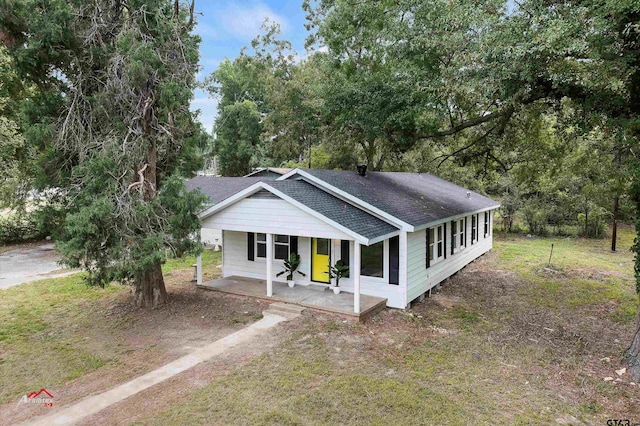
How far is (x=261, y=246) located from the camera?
12117 mm

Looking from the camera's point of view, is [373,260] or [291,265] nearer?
[373,260]

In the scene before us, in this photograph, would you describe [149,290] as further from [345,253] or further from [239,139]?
[239,139]

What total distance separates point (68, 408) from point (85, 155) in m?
5.19

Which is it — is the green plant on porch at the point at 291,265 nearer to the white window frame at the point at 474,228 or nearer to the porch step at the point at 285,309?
the porch step at the point at 285,309

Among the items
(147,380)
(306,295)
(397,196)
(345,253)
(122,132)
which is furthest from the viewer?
(397,196)

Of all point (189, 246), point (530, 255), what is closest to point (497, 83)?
point (189, 246)

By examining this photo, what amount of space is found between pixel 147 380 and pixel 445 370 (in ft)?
16.9

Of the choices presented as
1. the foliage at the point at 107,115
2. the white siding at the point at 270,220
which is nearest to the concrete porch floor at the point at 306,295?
the white siding at the point at 270,220

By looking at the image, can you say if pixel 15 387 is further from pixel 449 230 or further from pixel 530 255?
pixel 530 255

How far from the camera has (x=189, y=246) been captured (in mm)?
9211

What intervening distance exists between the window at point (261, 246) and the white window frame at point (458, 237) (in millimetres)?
6721

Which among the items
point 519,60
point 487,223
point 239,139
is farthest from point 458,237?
point 239,139

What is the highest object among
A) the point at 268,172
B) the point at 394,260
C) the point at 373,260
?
the point at 268,172

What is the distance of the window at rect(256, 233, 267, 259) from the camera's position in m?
12.0
